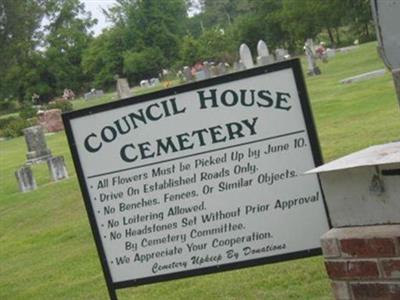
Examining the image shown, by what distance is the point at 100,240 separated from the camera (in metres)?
4.46

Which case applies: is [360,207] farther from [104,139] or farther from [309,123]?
[104,139]

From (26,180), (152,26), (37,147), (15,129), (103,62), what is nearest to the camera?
(26,180)

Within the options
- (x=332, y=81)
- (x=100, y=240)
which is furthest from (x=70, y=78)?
(x=100, y=240)

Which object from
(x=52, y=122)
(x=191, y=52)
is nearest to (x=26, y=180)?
(x=52, y=122)

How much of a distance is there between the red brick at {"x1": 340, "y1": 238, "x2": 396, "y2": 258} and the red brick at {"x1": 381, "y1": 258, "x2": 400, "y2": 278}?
0.10 ft

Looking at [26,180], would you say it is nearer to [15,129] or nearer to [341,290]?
[341,290]

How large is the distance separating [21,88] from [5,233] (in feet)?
203

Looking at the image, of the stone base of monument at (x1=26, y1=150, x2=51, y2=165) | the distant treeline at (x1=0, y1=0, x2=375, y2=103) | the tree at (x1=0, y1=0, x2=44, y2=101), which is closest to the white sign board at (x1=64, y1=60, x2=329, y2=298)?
the stone base of monument at (x1=26, y1=150, x2=51, y2=165)

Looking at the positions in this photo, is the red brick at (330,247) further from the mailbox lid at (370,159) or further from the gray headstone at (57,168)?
the gray headstone at (57,168)

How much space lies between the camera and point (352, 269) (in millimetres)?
3180

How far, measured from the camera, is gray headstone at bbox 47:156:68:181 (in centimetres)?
1524

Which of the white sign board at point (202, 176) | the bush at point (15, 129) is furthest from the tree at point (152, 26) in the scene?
the white sign board at point (202, 176)

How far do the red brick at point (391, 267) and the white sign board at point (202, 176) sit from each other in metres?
0.92

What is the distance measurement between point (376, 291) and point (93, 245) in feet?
17.5
